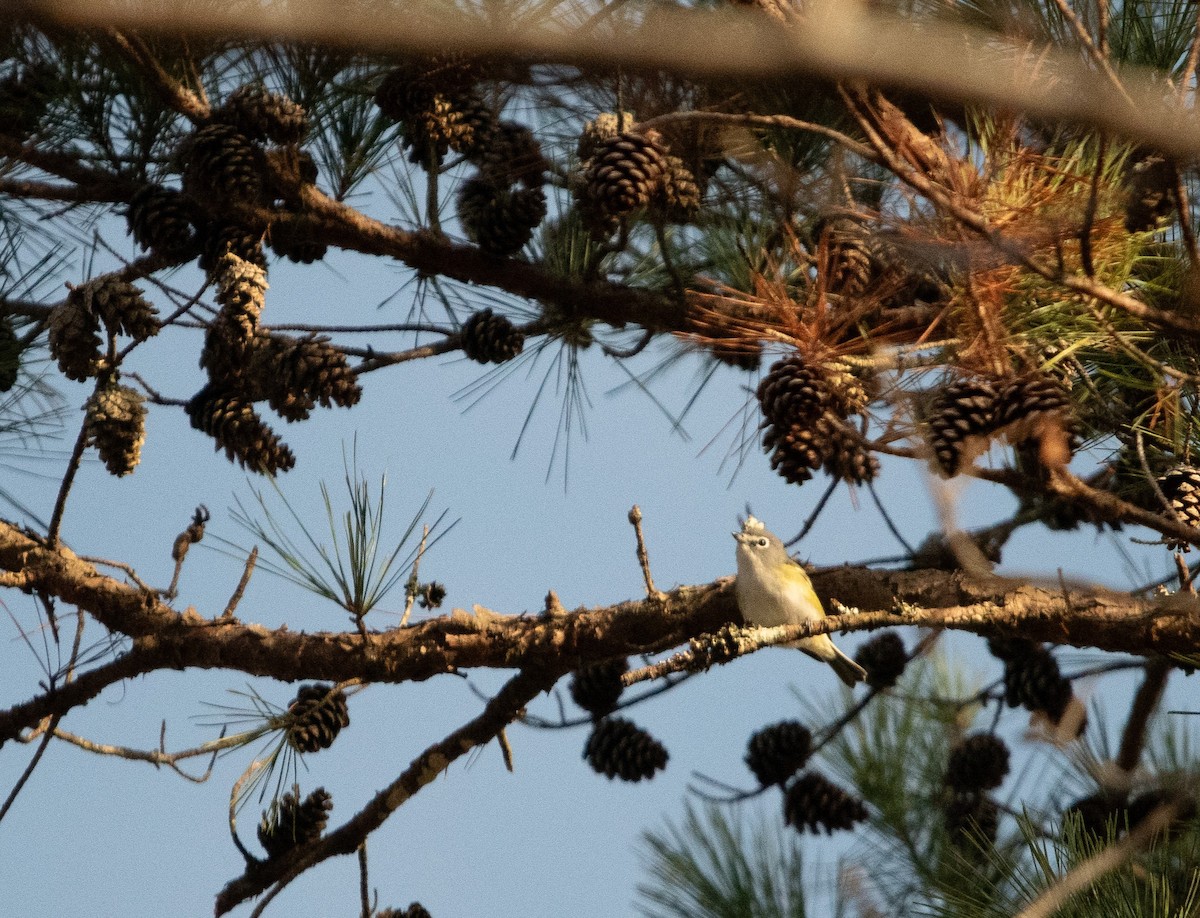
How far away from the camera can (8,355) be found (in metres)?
Result: 2.29

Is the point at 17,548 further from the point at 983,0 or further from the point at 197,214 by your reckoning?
the point at 983,0

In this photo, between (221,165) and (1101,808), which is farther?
(1101,808)

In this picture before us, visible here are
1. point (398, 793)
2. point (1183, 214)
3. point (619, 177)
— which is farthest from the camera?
point (398, 793)

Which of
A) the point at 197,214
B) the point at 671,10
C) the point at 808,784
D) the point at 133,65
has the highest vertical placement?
the point at 133,65

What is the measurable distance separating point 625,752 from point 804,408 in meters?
1.39

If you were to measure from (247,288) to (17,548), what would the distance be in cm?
60

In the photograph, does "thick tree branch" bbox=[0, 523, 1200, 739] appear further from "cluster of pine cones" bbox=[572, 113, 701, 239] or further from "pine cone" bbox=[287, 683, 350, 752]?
"cluster of pine cones" bbox=[572, 113, 701, 239]

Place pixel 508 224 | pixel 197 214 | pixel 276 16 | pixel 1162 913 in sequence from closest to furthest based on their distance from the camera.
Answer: pixel 276 16, pixel 1162 913, pixel 197 214, pixel 508 224

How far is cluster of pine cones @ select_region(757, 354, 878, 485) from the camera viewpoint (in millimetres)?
1811

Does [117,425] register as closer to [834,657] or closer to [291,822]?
[291,822]

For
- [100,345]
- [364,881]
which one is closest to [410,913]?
[364,881]

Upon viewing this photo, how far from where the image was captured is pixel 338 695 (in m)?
2.13

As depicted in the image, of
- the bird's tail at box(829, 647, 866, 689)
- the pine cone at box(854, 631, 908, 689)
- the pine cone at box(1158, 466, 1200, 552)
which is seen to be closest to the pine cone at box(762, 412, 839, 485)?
the pine cone at box(1158, 466, 1200, 552)

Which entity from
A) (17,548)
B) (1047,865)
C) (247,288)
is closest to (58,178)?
(247,288)
